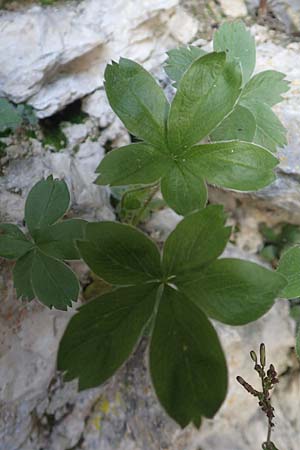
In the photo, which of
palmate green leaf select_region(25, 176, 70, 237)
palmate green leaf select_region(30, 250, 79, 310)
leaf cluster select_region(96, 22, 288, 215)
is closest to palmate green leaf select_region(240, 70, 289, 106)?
leaf cluster select_region(96, 22, 288, 215)

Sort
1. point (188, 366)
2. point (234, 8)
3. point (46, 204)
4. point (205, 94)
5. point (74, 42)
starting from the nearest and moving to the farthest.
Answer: point (188, 366), point (205, 94), point (46, 204), point (74, 42), point (234, 8)

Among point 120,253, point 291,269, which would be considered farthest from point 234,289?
point 291,269

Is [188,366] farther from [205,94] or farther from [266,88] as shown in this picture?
[266,88]

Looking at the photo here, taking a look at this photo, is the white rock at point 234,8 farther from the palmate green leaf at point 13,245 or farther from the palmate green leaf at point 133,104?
the palmate green leaf at point 13,245

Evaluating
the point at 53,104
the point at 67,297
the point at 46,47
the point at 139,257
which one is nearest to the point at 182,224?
the point at 139,257

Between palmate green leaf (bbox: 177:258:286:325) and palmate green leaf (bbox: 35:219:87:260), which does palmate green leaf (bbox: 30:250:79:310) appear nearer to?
palmate green leaf (bbox: 35:219:87:260)

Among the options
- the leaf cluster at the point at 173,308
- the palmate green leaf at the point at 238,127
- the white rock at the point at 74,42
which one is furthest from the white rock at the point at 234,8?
the leaf cluster at the point at 173,308
